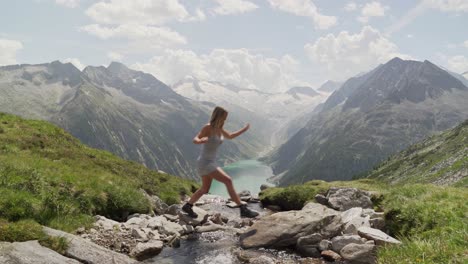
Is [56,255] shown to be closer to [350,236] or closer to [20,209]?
[20,209]

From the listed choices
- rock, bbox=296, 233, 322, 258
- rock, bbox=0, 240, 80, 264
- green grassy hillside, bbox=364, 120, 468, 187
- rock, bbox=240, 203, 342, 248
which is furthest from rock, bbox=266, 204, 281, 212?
green grassy hillside, bbox=364, 120, 468, 187

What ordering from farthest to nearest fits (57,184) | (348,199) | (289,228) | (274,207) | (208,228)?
(274,207), (348,199), (208,228), (57,184), (289,228)

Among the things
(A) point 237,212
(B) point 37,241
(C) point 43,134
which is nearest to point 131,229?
(B) point 37,241

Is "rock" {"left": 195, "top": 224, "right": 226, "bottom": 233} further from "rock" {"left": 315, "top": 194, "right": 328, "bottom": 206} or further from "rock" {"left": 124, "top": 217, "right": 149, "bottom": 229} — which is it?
"rock" {"left": 315, "top": 194, "right": 328, "bottom": 206}

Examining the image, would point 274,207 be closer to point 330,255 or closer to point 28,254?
point 330,255

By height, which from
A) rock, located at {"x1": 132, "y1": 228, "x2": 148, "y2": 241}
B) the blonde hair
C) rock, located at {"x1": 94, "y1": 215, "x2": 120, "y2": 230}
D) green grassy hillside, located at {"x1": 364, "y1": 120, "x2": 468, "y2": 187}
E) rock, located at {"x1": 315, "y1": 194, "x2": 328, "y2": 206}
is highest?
the blonde hair

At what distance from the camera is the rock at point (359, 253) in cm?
1172

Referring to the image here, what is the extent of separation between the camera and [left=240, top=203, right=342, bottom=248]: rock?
1406 cm

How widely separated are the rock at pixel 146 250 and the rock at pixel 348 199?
11824mm

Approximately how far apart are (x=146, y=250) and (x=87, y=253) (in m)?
2.70

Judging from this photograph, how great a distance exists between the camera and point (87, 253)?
10.6 m

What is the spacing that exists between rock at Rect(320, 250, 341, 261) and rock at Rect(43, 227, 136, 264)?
21.8 ft

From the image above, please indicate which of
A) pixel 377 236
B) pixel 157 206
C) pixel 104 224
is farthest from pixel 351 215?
pixel 157 206

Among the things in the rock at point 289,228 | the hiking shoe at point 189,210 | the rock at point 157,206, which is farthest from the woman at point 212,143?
the rock at point 157,206
